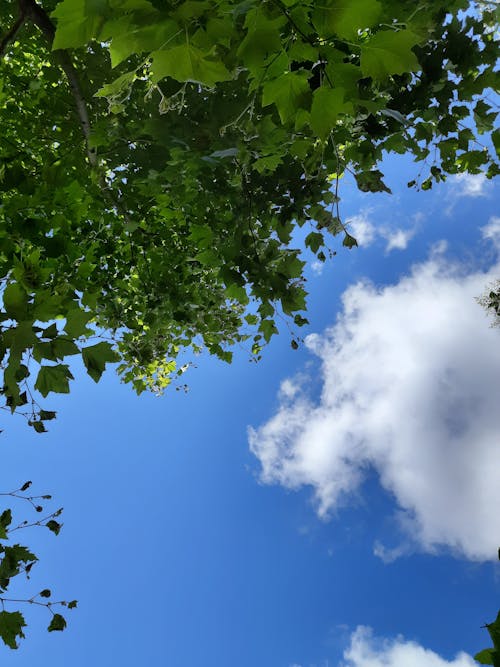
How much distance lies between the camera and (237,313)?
841cm

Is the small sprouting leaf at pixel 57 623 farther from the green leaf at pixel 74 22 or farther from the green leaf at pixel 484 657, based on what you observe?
the green leaf at pixel 74 22

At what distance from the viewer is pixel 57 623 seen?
3104 mm

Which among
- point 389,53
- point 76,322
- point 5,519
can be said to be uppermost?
point 389,53

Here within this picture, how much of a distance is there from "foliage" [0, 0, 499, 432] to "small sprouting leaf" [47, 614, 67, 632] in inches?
53.2

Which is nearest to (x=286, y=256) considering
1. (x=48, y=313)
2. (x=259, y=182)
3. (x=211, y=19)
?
(x=259, y=182)

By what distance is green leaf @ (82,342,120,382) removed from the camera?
2.21m

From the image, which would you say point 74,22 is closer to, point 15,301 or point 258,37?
point 258,37

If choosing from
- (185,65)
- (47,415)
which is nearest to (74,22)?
(185,65)

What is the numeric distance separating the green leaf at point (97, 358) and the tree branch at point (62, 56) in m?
3.46

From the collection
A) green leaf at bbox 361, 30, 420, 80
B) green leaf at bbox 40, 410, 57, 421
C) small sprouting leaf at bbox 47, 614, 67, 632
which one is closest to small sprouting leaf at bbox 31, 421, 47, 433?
green leaf at bbox 40, 410, 57, 421

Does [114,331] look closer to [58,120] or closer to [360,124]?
[58,120]

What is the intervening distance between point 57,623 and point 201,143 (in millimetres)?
3768

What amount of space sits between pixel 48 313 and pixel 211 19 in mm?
1324

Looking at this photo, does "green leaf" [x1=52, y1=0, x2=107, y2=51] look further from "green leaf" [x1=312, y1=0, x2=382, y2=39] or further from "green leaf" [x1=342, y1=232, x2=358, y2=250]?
"green leaf" [x1=342, y1=232, x2=358, y2=250]
